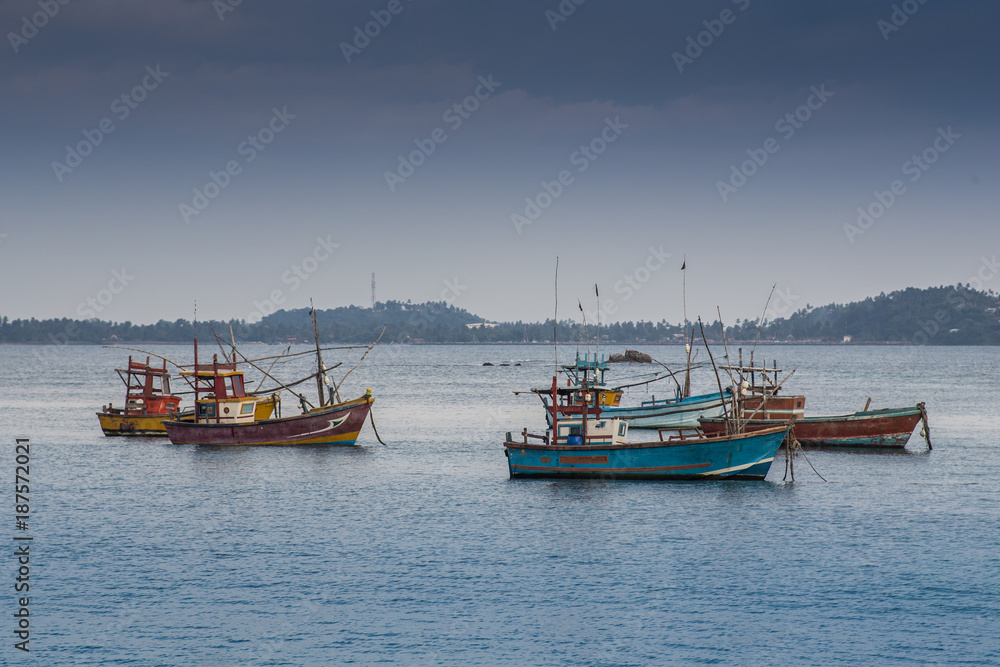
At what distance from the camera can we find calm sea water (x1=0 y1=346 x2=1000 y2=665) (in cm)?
2866

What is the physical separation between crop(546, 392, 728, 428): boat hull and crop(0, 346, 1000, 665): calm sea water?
16.5 meters

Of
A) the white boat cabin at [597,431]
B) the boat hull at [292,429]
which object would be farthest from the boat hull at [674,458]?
the boat hull at [292,429]

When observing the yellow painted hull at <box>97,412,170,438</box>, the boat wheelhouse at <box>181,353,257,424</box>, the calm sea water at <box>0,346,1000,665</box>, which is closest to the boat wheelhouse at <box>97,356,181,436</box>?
the yellow painted hull at <box>97,412,170,438</box>

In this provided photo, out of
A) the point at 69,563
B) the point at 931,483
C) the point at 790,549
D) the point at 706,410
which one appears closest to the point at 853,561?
the point at 790,549

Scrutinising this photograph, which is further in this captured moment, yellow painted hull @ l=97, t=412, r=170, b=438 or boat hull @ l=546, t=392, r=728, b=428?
boat hull @ l=546, t=392, r=728, b=428

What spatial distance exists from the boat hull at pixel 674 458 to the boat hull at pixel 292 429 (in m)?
20.4

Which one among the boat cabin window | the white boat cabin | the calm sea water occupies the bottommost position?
the calm sea water

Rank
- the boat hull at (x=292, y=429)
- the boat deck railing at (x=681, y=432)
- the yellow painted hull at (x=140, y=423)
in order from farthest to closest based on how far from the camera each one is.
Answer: the yellow painted hull at (x=140, y=423), the boat hull at (x=292, y=429), the boat deck railing at (x=681, y=432)

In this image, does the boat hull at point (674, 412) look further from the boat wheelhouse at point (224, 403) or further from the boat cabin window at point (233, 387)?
the boat cabin window at point (233, 387)

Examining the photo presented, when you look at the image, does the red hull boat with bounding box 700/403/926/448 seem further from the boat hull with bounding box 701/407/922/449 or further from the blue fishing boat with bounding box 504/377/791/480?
the blue fishing boat with bounding box 504/377/791/480

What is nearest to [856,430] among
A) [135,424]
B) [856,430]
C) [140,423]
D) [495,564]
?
[856,430]

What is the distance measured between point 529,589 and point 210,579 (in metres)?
10.7

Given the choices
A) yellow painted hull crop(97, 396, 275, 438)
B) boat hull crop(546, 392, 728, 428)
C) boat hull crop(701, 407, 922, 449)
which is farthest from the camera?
boat hull crop(546, 392, 728, 428)

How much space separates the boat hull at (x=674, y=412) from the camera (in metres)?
78.4
